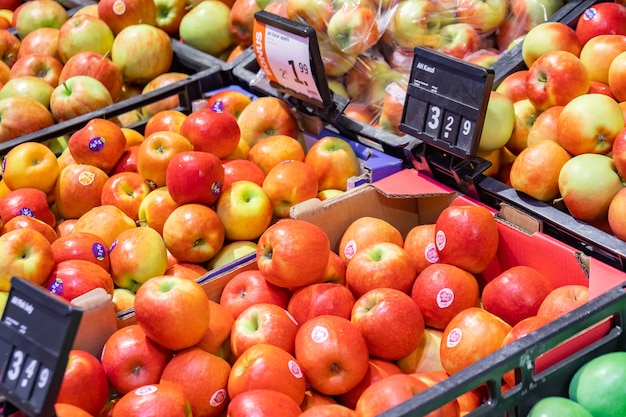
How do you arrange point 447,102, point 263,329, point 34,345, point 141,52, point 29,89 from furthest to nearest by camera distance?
point 141,52, point 29,89, point 447,102, point 263,329, point 34,345

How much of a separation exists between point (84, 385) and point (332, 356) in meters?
0.54

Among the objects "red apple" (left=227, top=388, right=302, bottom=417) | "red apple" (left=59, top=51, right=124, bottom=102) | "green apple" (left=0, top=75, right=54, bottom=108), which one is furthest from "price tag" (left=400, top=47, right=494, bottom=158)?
"green apple" (left=0, top=75, right=54, bottom=108)

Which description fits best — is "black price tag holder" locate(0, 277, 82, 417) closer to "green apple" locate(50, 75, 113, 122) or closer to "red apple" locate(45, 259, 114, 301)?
"red apple" locate(45, 259, 114, 301)

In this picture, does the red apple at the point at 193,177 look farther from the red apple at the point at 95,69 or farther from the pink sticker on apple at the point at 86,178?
the red apple at the point at 95,69

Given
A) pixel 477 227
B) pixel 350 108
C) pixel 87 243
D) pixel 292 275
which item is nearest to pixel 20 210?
pixel 87 243

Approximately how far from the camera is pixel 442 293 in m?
1.89

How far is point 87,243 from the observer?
2.14 meters

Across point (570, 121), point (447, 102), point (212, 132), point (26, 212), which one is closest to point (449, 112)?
point (447, 102)

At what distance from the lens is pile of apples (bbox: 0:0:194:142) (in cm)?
290

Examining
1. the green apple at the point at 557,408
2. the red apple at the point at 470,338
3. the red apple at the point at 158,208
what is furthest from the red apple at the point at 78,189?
the green apple at the point at 557,408

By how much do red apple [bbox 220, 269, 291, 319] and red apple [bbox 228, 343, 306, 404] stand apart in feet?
0.82

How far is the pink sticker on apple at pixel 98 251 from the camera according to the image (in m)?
2.14

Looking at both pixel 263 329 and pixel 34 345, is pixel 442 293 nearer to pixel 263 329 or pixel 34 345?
pixel 263 329

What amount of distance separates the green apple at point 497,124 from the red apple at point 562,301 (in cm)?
54
